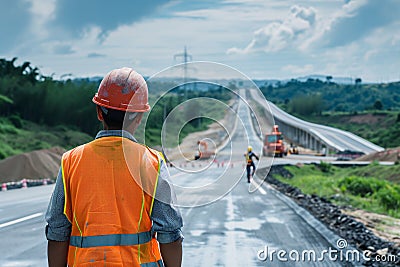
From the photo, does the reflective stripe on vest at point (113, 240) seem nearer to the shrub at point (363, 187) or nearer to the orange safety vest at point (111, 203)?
the orange safety vest at point (111, 203)

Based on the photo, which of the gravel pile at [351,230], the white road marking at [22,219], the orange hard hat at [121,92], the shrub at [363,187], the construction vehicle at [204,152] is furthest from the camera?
the shrub at [363,187]

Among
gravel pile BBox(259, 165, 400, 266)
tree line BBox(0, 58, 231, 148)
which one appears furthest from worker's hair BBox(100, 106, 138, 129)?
tree line BBox(0, 58, 231, 148)

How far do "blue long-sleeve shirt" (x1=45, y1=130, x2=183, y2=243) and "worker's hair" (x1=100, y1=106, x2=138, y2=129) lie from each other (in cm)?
4

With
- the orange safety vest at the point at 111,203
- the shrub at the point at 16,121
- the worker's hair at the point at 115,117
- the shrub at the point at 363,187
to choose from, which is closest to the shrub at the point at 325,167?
the shrub at the point at 363,187

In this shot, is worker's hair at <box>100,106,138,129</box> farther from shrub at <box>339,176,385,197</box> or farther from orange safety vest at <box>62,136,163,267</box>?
shrub at <box>339,176,385,197</box>

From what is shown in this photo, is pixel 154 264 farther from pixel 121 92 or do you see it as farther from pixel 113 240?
pixel 121 92

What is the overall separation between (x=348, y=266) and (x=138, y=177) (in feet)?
20.8

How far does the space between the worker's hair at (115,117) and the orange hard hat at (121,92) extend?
22 millimetres

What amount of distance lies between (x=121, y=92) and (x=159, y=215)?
63 cm

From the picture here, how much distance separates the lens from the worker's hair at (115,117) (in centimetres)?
317

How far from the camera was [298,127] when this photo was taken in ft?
296

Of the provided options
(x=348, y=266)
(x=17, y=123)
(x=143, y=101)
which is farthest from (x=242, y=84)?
(x=17, y=123)

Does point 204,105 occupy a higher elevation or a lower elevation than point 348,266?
higher

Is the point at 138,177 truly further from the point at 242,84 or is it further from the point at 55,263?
the point at 242,84
